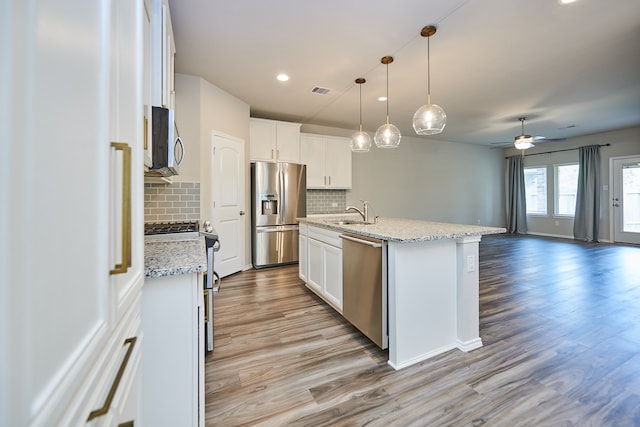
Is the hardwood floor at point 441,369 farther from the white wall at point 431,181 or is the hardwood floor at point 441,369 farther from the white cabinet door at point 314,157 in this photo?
the white wall at point 431,181

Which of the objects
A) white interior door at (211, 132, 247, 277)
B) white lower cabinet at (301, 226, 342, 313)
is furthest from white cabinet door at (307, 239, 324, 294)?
white interior door at (211, 132, 247, 277)

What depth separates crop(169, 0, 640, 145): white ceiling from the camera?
2.19m

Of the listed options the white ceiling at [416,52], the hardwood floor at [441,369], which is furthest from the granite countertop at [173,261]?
the white ceiling at [416,52]

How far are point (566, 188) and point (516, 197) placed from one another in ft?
3.67

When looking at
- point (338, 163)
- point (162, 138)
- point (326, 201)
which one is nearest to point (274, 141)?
point (338, 163)

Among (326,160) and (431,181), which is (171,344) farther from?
(431,181)

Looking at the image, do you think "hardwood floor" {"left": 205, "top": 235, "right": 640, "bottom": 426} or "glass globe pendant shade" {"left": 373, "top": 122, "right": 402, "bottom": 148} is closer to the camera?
"hardwood floor" {"left": 205, "top": 235, "right": 640, "bottom": 426}

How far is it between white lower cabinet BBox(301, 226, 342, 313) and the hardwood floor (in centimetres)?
19

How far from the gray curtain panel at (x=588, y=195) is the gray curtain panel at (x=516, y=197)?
126 cm

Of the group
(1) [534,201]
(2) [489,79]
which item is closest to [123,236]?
(2) [489,79]

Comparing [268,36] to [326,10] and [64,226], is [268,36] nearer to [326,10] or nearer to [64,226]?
[326,10]

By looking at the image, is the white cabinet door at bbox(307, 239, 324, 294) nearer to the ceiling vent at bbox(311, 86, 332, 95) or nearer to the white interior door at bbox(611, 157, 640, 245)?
the ceiling vent at bbox(311, 86, 332, 95)

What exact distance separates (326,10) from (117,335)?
251cm

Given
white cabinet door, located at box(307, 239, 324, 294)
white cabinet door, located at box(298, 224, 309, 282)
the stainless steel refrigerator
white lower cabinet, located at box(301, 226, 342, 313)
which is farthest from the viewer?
the stainless steel refrigerator
